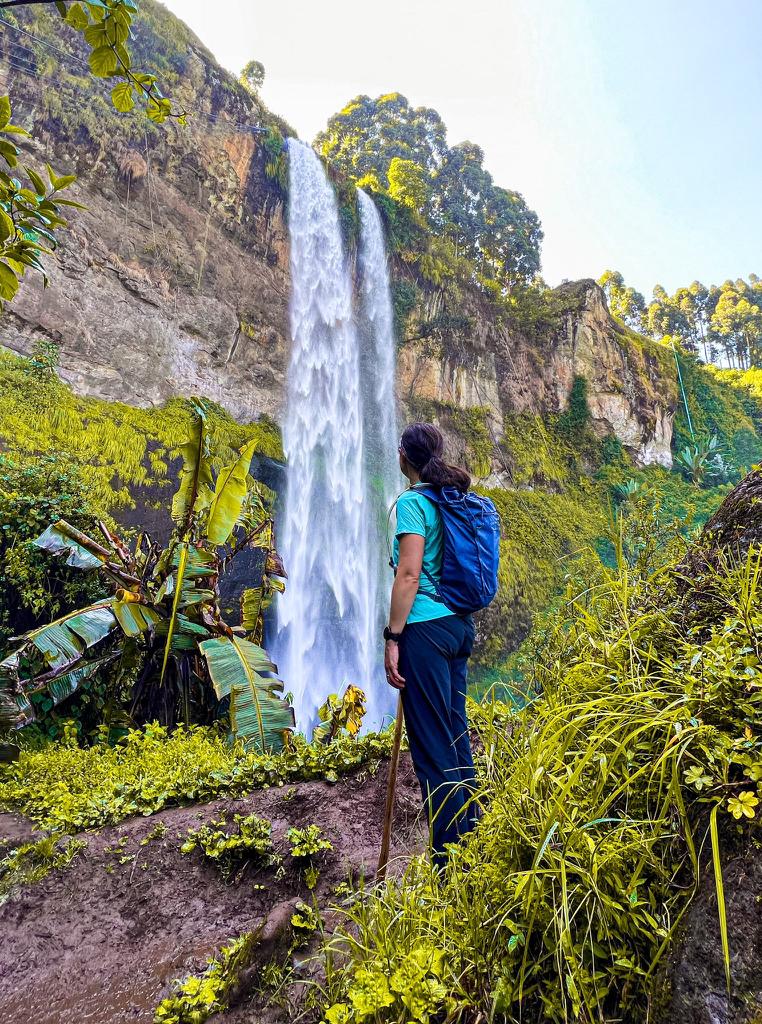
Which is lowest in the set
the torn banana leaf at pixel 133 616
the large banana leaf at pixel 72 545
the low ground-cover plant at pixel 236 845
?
the low ground-cover plant at pixel 236 845

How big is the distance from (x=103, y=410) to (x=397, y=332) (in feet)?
33.3

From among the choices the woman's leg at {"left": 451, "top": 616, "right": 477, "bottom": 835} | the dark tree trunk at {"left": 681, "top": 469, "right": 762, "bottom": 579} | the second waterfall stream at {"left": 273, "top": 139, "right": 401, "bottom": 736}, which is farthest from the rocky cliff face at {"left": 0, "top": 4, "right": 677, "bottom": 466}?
the dark tree trunk at {"left": 681, "top": 469, "right": 762, "bottom": 579}

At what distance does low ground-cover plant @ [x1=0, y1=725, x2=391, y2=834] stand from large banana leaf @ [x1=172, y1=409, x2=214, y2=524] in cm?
189

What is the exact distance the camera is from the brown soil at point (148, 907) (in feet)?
6.41

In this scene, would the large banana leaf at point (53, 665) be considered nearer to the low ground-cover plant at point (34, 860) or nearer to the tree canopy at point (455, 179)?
the low ground-cover plant at point (34, 860)

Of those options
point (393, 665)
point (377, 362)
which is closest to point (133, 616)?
point (393, 665)

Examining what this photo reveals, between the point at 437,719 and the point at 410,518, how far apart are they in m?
0.80

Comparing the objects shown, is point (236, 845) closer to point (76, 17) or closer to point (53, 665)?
point (53, 665)

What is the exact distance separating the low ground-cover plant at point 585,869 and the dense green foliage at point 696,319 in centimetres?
4375

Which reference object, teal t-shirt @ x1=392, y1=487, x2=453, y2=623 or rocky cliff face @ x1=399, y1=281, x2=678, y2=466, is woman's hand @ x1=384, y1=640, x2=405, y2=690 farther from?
rocky cliff face @ x1=399, y1=281, x2=678, y2=466

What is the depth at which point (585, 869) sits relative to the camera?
1191mm

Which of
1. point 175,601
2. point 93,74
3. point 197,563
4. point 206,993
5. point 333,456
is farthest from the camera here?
point 333,456

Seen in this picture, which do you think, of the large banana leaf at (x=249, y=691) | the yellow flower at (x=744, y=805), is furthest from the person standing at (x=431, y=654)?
the large banana leaf at (x=249, y=691)

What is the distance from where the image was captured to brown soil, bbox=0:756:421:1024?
1954 millimetres
